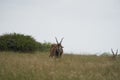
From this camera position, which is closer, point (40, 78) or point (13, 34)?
point (40, 78)

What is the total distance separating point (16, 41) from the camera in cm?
3331

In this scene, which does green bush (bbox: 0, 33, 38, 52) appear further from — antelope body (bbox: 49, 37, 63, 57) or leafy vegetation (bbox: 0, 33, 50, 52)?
antelope body (bbox: 49, 37, 63, 57)

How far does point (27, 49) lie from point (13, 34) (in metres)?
3.13

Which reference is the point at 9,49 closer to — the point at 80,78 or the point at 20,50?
the point at 20,50

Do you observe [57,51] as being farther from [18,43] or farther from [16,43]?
[16,43]

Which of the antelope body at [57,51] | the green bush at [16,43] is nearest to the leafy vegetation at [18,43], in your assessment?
the green bush at [16,43]

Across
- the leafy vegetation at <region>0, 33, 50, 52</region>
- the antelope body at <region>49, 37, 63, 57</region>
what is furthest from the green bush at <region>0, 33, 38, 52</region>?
the antelope body at <region>49, 37, 63, 57</region>

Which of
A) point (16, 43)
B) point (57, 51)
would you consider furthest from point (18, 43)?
point (57, 51)

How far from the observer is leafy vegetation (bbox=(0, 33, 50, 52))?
32375mm

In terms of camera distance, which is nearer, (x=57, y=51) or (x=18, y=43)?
(x=57, y=51)

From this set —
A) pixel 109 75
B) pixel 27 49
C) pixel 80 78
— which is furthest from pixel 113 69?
pixel 27 49

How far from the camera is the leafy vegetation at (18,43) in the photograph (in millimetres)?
32375

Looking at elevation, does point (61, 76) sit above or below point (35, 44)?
below

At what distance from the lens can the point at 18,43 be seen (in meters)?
32.9
